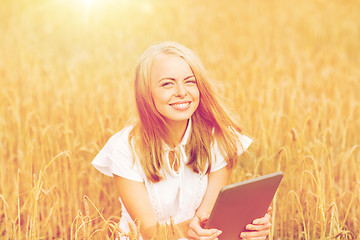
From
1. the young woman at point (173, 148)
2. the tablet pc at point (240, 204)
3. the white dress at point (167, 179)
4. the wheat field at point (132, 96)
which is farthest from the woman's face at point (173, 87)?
the tablet pc at point (240, 204)

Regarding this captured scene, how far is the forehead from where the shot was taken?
159cm

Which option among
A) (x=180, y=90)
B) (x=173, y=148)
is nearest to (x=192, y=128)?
(x=173, y=148)

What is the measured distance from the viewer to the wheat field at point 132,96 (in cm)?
196

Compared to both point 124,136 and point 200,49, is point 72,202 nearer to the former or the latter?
point 124,136

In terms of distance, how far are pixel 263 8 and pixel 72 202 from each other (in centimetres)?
505

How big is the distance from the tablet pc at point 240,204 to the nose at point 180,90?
0.42 metres

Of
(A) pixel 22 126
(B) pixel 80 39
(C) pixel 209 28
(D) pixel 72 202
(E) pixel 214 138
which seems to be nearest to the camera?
(E) pixel 214 138

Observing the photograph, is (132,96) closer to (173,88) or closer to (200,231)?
(173,88)

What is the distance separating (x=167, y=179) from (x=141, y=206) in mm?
146

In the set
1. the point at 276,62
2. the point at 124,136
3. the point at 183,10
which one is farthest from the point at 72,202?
the point at 183,10

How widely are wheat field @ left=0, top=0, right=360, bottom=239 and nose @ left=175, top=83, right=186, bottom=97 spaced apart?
30cm

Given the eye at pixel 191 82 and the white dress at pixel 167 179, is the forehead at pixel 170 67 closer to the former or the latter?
the eye at pixel 191 82

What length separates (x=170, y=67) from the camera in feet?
5.20

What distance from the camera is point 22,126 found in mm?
2623
